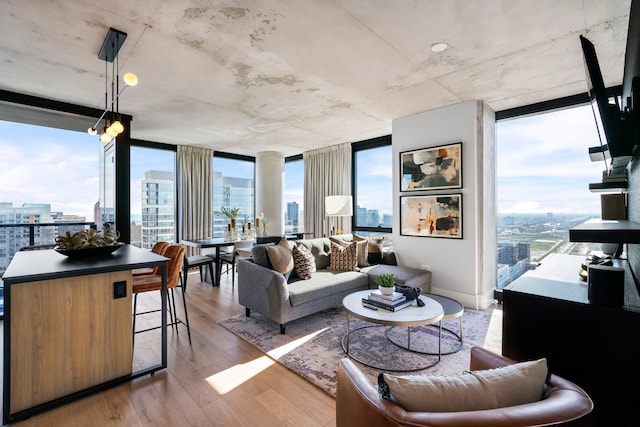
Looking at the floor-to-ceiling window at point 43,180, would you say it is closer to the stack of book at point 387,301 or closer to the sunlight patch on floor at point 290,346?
the sunlight patch on floor at point 290,346

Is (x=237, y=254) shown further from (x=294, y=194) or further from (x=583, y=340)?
(x=583, y=340)

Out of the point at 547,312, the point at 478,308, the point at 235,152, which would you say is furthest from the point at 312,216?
the point at 547,312

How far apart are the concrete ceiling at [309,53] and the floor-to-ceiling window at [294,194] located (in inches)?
122

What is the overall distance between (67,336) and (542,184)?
5141 millimetres

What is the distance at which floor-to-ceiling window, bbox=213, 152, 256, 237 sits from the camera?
274 inches

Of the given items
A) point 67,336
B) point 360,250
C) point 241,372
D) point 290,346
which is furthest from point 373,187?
point 67,336

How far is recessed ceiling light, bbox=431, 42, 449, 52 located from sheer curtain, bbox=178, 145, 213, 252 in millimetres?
5388

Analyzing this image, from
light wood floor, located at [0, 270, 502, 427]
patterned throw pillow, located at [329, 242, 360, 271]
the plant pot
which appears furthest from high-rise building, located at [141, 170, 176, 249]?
the plant pot

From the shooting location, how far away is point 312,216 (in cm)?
687

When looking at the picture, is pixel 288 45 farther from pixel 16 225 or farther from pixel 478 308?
pixel 16 225

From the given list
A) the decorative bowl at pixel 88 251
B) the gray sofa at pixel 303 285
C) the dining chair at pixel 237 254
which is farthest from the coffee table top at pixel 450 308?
the dining chair at pixel 237 254

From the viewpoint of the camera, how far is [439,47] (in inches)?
102

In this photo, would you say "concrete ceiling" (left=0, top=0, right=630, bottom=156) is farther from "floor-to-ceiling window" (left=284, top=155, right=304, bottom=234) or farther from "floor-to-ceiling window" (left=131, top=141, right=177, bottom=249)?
"floor-to-ceiling window" (left=284, top=155, right=304, bottom=234)

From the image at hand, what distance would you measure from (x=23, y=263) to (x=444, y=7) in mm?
3592
